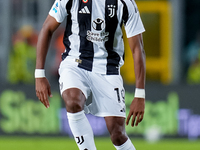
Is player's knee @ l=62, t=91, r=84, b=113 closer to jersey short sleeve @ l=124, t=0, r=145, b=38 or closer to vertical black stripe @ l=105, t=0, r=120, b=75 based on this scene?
vertical black stripe @ l=105, t=0, r=120, b=75

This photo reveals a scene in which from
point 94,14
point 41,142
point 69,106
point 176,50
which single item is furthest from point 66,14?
point 176,50

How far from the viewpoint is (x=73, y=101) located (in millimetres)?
4457

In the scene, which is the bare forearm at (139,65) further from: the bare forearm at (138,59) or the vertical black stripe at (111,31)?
the vertical black stripe at (111,31)

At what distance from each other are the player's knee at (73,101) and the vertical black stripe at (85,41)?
0.39 m

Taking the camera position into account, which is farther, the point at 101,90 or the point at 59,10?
the point at 101,90

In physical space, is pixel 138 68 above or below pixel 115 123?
above

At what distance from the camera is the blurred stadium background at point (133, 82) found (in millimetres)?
8930

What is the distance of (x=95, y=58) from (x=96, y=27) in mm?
287

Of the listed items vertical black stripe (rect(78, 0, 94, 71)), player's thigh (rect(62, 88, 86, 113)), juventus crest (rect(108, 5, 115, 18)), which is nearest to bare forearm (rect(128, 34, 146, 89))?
juventus crest (rect(108, 5, 115, 18))

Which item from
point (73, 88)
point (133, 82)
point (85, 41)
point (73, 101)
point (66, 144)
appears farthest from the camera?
point (133, 82)

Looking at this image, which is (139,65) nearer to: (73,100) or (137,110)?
(137,110)

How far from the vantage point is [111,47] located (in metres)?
4.90

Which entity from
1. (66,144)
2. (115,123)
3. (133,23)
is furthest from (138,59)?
(66,144)

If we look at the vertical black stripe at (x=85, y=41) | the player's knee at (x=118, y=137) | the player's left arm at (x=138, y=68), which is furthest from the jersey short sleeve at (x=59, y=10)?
the player's knee at (x=118, y=137)
